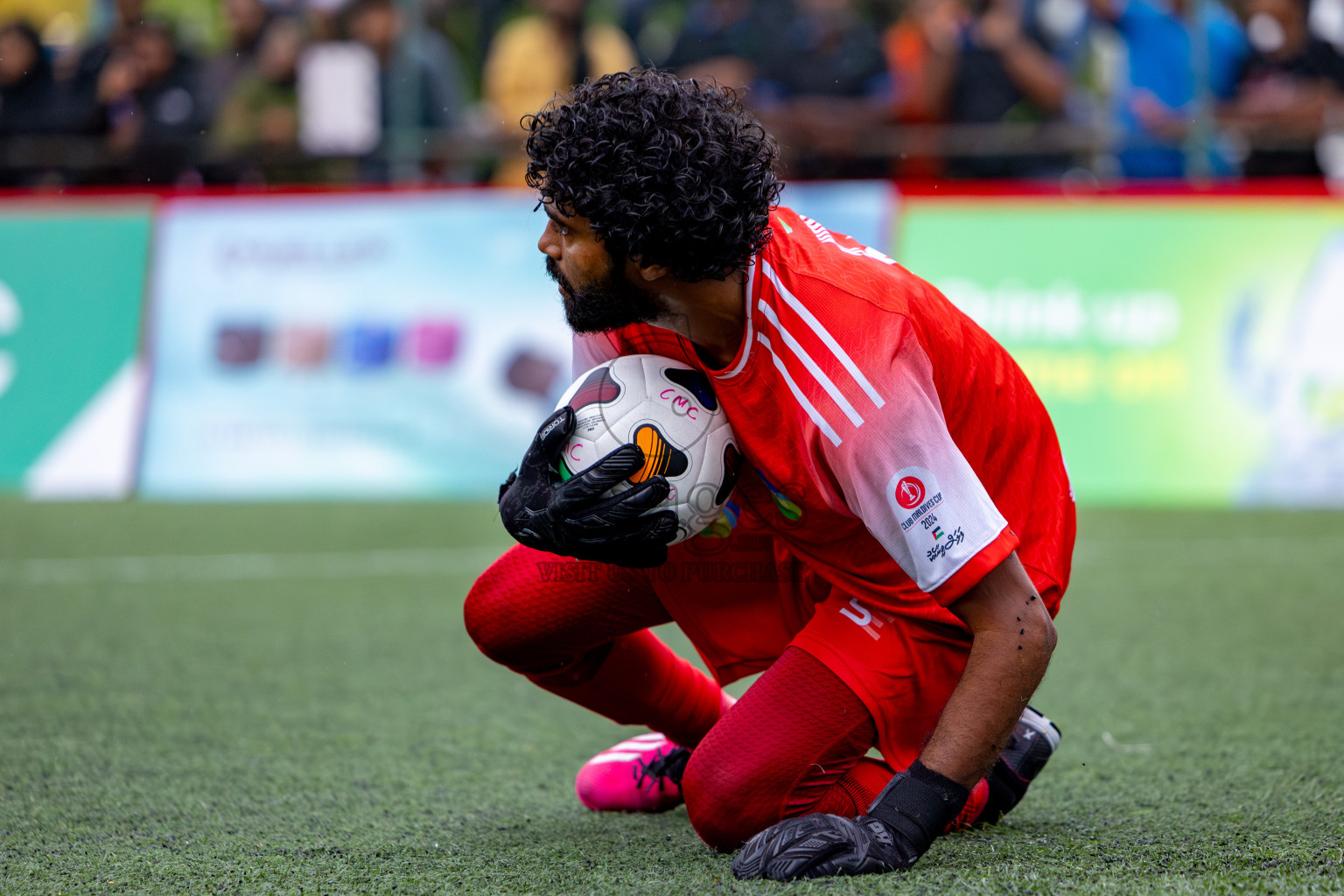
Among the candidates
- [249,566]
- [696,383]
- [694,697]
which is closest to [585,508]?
[696,383]

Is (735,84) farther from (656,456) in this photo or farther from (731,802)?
(731,802)

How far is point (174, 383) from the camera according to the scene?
25.3ft

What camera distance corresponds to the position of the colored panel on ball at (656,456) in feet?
8.25

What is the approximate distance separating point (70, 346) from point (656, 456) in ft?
20.0

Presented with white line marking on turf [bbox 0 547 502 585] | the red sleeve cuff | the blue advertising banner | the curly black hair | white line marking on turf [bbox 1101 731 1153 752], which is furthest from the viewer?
the blue advertising banner

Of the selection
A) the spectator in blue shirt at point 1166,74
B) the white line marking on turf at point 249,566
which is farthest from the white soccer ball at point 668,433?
the spectator in blue shirt at point 1166,74

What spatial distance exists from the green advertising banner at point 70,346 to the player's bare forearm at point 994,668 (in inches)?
244

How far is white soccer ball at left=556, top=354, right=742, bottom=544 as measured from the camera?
254cm

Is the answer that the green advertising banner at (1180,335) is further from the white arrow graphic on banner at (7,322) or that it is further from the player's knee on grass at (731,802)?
the player's knee on grass at (731,802)

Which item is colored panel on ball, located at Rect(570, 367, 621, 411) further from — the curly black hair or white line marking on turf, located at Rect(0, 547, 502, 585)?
white line marking on turf, located at Rect(0, 547, 502, 585)

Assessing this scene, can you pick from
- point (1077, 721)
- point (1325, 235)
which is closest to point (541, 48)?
point (1325, 235)

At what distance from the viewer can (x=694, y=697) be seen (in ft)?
10.1

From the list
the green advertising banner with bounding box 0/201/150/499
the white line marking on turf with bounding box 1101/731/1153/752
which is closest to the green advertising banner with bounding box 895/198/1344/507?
the white line marking on turf with bounding box 1101/731/1153/752

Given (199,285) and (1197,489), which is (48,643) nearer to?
(199,285)
